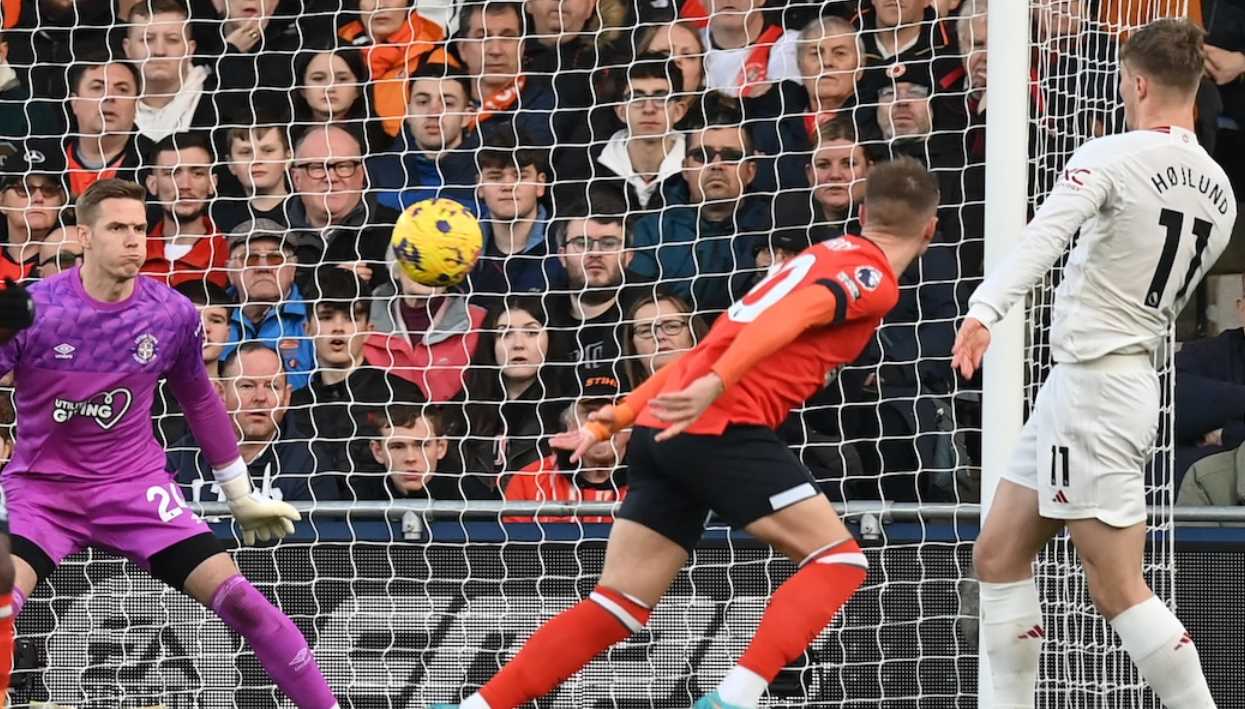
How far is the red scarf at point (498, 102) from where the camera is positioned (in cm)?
779

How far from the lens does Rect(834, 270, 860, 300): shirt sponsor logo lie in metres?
4.96

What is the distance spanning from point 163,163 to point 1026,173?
12.3 feet

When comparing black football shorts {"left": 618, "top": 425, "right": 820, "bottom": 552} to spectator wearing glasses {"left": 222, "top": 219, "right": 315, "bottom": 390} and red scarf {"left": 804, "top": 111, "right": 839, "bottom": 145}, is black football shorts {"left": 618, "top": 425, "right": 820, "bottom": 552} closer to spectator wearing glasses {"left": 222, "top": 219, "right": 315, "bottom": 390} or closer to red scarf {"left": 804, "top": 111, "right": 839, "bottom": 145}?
red scarf {"left": 804, "top": 111, "right": 839, "bottom": 145}

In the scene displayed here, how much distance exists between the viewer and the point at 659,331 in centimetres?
704

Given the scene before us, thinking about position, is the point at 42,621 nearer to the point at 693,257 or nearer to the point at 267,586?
the point at 267,586

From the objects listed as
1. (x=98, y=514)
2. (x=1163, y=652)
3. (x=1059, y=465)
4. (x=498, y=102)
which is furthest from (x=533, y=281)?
(x=1163, y=652)

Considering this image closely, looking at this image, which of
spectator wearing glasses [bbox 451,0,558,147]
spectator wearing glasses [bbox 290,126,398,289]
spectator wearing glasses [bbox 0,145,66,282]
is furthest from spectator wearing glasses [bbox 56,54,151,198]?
spectator wearing glasses [bbox 451,0,558,147]

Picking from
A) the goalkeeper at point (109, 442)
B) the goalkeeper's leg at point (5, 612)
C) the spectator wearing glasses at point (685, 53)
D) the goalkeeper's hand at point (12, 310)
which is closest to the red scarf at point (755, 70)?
the spectator wearing glasses at point (685, 53)

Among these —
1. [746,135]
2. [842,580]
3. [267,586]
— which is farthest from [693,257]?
[842,580]

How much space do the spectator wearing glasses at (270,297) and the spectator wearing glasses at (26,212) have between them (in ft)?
2.72

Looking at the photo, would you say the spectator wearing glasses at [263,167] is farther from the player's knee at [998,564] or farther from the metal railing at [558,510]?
the player's knee at [998,564]

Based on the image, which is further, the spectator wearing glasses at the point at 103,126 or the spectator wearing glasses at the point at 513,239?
the spectator wearing glasses at the point at 103,126

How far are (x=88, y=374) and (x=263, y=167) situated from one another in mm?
2130

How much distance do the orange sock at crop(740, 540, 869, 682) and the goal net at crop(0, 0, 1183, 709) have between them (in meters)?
1.37
